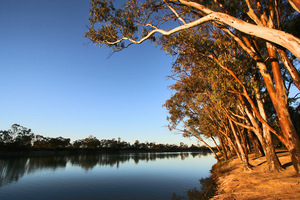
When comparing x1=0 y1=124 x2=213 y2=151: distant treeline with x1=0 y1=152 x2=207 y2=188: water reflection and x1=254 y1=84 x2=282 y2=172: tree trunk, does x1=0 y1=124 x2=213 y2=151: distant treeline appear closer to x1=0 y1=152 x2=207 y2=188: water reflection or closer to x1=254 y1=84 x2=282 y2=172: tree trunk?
x1=0 y1=152 x2=207 y2=188: water reflection

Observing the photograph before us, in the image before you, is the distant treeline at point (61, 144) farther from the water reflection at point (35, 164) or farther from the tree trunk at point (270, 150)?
the tree trunk at point (270, 150)

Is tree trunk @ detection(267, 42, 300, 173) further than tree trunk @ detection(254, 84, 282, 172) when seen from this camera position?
No

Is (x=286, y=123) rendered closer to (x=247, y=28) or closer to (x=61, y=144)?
(x=247, y=28)

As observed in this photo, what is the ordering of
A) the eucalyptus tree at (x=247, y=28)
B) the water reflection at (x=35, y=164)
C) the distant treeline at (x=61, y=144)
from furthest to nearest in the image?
the distant treeline at (x=61, y=144)
the water reflection at (x=35, y=164)
the eucalyptus tree at (x=247, y=28)

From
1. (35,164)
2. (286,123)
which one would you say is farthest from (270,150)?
(35,164)

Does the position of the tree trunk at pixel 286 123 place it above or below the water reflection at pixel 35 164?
above

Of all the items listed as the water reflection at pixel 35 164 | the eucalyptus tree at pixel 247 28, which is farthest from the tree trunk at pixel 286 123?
the water reflection at pixel 35 164

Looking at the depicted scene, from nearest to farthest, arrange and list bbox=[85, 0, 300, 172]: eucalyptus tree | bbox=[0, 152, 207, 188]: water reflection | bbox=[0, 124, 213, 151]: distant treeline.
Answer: bbox=[85, 0, 300, 172]: eucalyptus tree, bbox=[0, 152, 207, 188]: water reflection, bbox=[0, 124, 213, 151]: distant treeline

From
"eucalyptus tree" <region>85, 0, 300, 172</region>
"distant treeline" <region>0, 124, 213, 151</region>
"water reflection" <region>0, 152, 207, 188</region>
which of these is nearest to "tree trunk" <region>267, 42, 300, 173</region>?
"eucalyptus tree" <region>85, 0, 300, 172</region>

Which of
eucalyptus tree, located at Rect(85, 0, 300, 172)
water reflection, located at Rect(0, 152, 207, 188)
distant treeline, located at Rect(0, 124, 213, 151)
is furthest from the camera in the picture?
distant treeline, located at Rect(0, 124, 213, 151)

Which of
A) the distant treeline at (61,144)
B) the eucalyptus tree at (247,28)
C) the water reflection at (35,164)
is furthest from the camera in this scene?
the distant treeline at (61,144)

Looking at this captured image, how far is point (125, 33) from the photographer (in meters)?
10.6

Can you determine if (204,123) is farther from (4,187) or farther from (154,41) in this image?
(4,187)

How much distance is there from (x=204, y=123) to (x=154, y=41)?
44.0 feet
